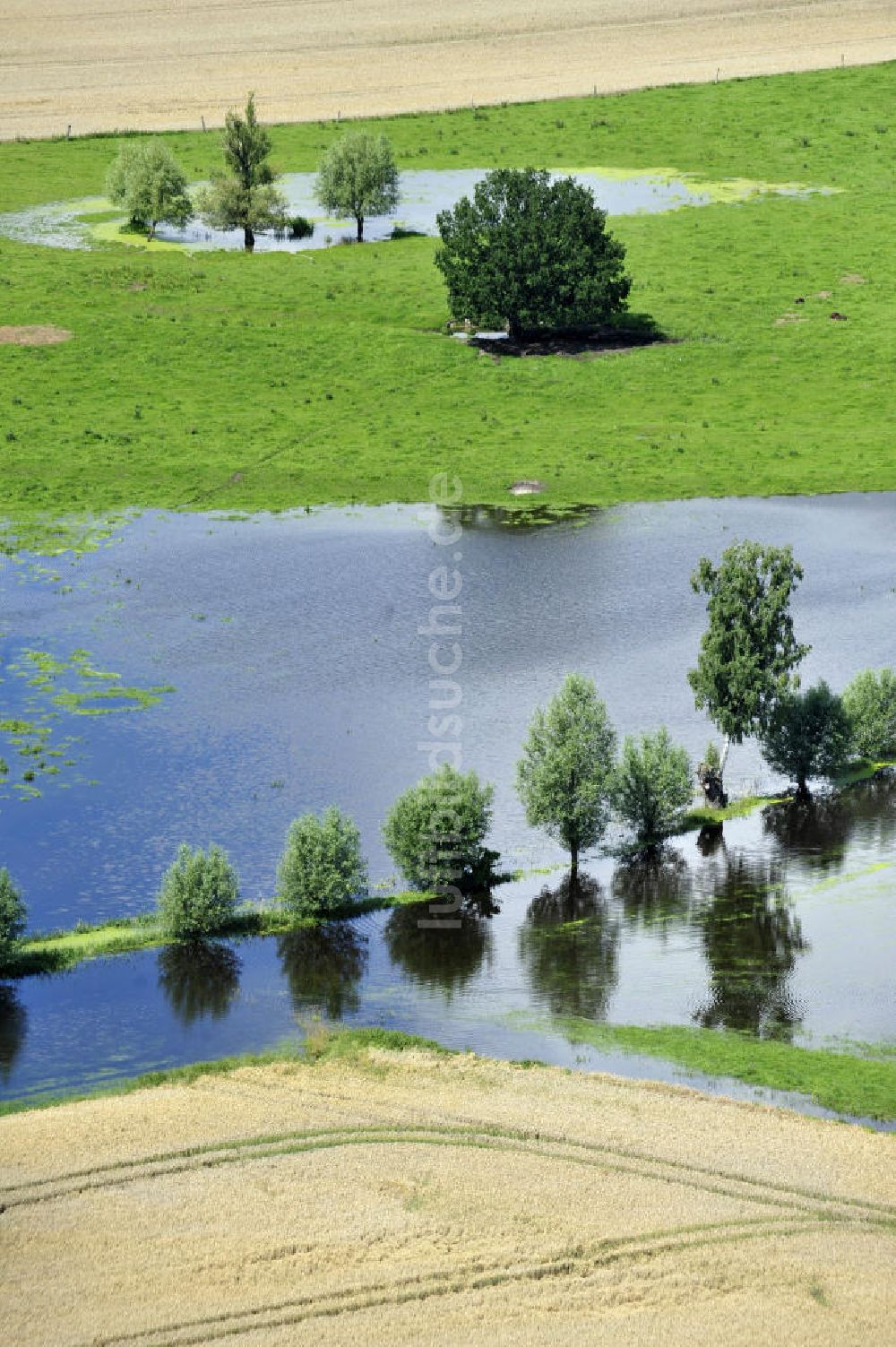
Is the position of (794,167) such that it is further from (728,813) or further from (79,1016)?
(79,1016)

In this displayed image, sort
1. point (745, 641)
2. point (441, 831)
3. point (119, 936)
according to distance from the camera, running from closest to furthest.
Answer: point (119, 936) → point (441, 831) → point (745, 641)

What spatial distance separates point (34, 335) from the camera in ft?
455

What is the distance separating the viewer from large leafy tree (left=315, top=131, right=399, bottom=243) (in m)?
155

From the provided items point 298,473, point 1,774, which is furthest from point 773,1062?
point 298,473

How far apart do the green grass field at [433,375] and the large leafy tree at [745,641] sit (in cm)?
3777

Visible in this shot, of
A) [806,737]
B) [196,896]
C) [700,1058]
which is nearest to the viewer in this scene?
[700,1058]

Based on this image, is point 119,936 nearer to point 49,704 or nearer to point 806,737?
point 49,704

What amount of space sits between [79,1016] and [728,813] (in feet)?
90.4

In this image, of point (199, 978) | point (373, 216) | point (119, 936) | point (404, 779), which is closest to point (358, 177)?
point (373, 216)

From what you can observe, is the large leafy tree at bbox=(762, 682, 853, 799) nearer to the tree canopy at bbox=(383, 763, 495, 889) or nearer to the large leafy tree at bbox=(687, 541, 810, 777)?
the large leafy tree at bbox=(687, 541, 810, 777)

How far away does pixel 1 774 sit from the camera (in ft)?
270

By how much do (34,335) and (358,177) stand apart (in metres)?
29.9

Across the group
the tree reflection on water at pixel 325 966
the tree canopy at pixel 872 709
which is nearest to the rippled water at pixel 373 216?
the tree canopy at pixel 872 709

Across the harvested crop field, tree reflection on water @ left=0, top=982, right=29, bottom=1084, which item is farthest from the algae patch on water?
the harvested crop field
